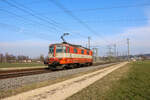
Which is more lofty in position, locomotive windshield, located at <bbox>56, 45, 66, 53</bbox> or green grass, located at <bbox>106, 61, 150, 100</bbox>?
locomotive windshield, located at <bbox>56, 45, 66, 53</bbox>

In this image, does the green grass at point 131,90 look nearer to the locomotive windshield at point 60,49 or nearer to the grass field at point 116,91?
the grass field at point 116,91

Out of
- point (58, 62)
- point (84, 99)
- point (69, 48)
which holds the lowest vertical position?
point (84, 99)

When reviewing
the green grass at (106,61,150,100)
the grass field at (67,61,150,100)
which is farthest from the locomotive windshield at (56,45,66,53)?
the green grass at (106,61,150,100)

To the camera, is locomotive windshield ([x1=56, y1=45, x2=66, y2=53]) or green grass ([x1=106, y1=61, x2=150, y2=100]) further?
locomotive windshield ([x1=56, y1=45, x2=66, y2=53])

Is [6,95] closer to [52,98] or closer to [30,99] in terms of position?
[30,99]

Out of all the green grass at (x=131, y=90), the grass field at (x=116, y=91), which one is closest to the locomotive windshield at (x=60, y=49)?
the grass field at (x=116, y=91)

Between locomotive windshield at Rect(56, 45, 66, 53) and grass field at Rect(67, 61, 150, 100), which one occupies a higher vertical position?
locomotive windshield at Rect(56, 45, 66, 53)

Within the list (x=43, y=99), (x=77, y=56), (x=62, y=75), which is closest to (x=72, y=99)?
(x=43, y=99)

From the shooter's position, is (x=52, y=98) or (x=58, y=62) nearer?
(x=52, y=98)

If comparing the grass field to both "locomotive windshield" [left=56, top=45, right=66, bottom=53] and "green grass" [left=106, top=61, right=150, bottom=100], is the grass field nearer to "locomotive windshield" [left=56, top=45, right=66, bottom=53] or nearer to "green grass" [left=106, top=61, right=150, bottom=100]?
"green grass" [left=106, top=61, right=150, bottom=100]

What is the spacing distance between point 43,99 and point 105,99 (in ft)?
9.13

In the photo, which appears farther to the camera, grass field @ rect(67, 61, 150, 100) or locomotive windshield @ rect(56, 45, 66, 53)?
locomotive windshield @ rect(56, 45, 66, 53)

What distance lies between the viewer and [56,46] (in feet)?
66.5

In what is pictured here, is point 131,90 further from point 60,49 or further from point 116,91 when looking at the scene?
point 60,49
